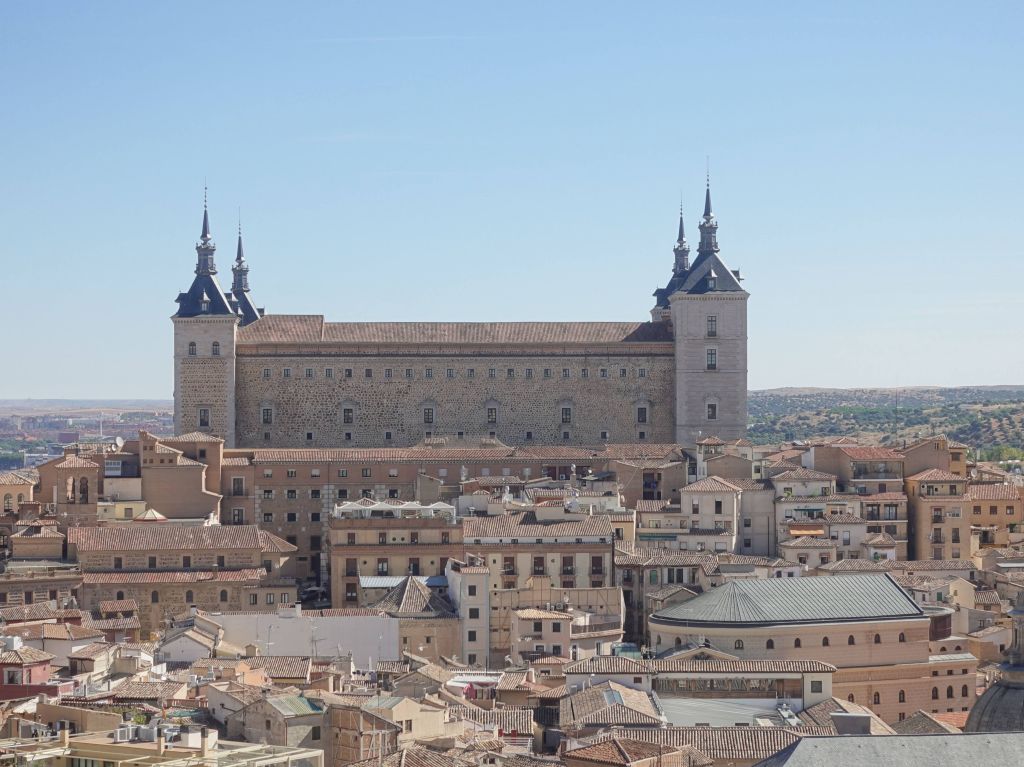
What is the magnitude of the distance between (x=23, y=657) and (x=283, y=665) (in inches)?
243

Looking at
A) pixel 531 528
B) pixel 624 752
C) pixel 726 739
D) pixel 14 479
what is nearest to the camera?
pixel 624 752

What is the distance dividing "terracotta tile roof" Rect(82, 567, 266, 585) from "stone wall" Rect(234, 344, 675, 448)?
1831cm

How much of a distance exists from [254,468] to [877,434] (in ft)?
303

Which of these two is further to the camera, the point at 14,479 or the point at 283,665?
the point at 14,479

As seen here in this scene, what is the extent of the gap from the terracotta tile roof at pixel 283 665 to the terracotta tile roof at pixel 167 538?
37.8 feet

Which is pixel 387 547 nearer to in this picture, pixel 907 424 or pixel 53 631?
pixel 53 631

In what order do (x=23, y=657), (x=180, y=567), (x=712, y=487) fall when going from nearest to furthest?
(x=23, y=657) < (x=180, y=567) < (x=712, y=487)

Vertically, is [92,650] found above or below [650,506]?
below

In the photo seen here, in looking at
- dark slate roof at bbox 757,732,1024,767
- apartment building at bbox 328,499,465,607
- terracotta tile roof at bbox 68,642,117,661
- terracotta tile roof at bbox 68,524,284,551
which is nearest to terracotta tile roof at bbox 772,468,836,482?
apartment building at bbox 328,499,465,607

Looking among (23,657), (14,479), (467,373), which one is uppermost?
(467,373)

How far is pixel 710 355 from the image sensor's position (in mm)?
76375

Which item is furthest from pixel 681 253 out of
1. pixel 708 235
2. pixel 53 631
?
pixel 53 631

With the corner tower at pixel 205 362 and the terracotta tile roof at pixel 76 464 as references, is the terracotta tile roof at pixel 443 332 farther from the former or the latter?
the terracotta tile roof at pixel 76 464

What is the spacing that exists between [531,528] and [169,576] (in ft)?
33.0
